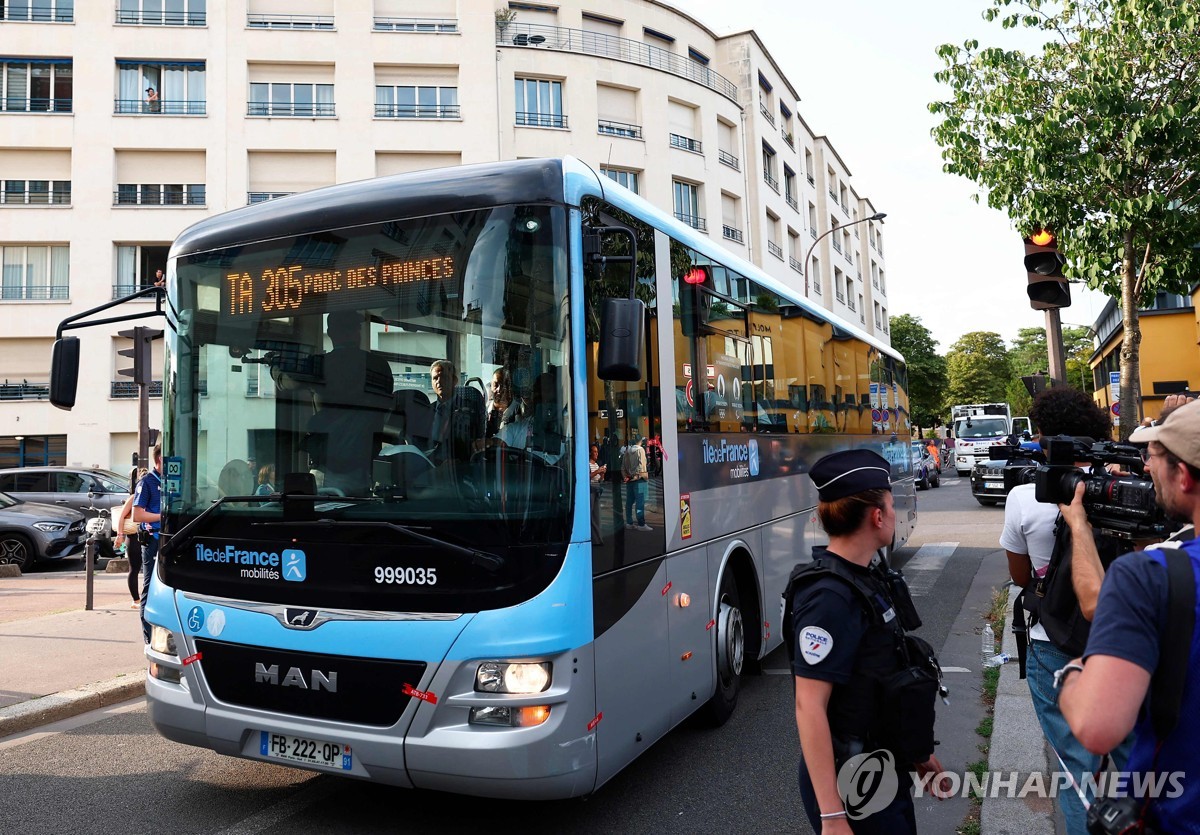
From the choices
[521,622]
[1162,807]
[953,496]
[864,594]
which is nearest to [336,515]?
[521,622]

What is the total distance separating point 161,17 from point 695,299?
3231 cm

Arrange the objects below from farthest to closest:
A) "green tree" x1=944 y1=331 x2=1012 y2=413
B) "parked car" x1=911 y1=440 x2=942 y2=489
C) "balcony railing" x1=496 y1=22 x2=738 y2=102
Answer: "green tree" x1=944 y1=331 x2=1012 y2=413 < "balcony railing" x1=496 y1=22 x2=738 y2=102 < "parked car" x1=911 y1=440 x2=942 y2=489

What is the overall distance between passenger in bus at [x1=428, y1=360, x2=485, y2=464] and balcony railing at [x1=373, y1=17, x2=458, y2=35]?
3059cm

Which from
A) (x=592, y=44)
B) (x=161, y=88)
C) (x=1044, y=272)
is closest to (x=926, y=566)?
(x=1044, y=272)

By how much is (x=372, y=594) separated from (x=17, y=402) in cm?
3140

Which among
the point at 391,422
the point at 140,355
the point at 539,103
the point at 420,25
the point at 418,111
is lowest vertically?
the point at 391,422

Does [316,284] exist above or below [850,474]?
above

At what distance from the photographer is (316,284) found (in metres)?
4.33

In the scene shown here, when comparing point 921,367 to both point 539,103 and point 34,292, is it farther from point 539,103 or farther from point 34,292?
point 34,292

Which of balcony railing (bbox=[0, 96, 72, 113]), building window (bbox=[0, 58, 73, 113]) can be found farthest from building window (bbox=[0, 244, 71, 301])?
building window (bbox=[0, 58, 73, 113])

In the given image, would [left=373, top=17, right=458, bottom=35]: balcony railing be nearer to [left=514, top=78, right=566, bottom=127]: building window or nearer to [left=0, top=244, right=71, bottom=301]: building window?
[left=514, top=78, right=566, bottom=127]: building window

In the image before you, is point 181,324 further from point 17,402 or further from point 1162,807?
point 17,402

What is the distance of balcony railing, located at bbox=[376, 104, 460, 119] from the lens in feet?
102

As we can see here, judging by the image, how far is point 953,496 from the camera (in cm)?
2762
